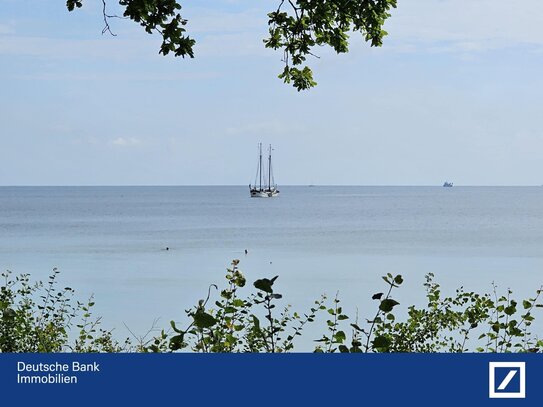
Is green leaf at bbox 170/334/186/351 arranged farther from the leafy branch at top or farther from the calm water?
the calm water

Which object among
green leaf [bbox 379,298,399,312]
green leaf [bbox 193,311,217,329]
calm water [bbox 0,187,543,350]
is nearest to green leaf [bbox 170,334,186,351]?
green leaf [bbox 193,311,217,329]

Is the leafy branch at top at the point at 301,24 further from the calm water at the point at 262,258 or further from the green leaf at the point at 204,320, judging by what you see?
the calm water at the point at 262,258

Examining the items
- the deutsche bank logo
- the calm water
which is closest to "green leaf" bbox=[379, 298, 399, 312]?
the deutsche bank logo

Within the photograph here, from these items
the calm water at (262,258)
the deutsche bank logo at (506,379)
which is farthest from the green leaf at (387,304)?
the calm water at (262,258)

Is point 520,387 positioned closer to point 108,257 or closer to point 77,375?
point 77,375

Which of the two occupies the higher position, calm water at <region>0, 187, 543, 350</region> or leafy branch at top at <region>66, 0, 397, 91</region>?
leafy branch at top at <region>66, 0, 397, 91</region>

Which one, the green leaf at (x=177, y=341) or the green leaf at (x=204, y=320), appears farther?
the green leaf at (x=177, y=341)

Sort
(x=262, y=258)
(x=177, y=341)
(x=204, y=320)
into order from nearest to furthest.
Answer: (x=204, y=320) < (x=177, y=341) < (x=262, y=258)

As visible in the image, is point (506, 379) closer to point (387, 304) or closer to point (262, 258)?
point (387, 304)

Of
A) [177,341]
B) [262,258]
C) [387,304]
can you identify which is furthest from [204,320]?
[262,258]

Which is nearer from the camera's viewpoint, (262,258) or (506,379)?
(506,379)

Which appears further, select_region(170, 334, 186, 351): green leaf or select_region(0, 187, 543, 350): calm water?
select_region(0, 187, 543, 350): calm water

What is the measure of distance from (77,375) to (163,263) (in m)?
37.5

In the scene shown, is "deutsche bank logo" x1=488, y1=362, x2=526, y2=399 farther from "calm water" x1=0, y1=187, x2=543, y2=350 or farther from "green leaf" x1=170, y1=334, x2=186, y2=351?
"calm water" x1=0, y1=187, x2=543, y2=350
